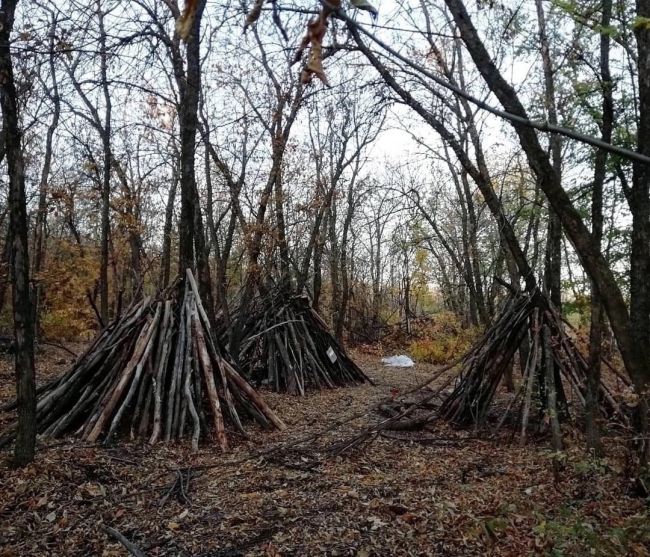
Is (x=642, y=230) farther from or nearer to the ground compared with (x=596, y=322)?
farther from the ground

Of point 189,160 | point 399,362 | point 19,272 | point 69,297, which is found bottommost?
point 399,362

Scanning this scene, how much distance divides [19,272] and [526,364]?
4.32 m

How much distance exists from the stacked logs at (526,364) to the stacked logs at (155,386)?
6.14 ft

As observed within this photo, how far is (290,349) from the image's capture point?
27.0 feet

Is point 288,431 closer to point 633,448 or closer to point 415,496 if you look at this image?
point 415,496

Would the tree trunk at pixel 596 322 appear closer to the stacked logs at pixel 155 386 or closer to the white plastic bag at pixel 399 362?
the stacked logs at pixel 155 386

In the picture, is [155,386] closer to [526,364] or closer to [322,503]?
[322,503]

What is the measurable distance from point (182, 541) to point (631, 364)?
2.63 m

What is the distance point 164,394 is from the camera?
188 inches

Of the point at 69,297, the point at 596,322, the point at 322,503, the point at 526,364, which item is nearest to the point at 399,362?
the point at 526,364

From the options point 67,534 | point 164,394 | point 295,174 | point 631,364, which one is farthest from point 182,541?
point 295,174

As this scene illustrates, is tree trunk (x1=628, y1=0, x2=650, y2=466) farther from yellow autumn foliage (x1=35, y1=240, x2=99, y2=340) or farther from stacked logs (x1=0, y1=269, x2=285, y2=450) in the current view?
yellow autumn foliage (x1=35, y1=240, x2=99, y2=340)

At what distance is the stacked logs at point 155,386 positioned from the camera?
4.44 meters

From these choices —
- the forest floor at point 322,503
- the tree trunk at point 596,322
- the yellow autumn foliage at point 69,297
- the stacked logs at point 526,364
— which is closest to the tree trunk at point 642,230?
the tree trunk at point 596,322
